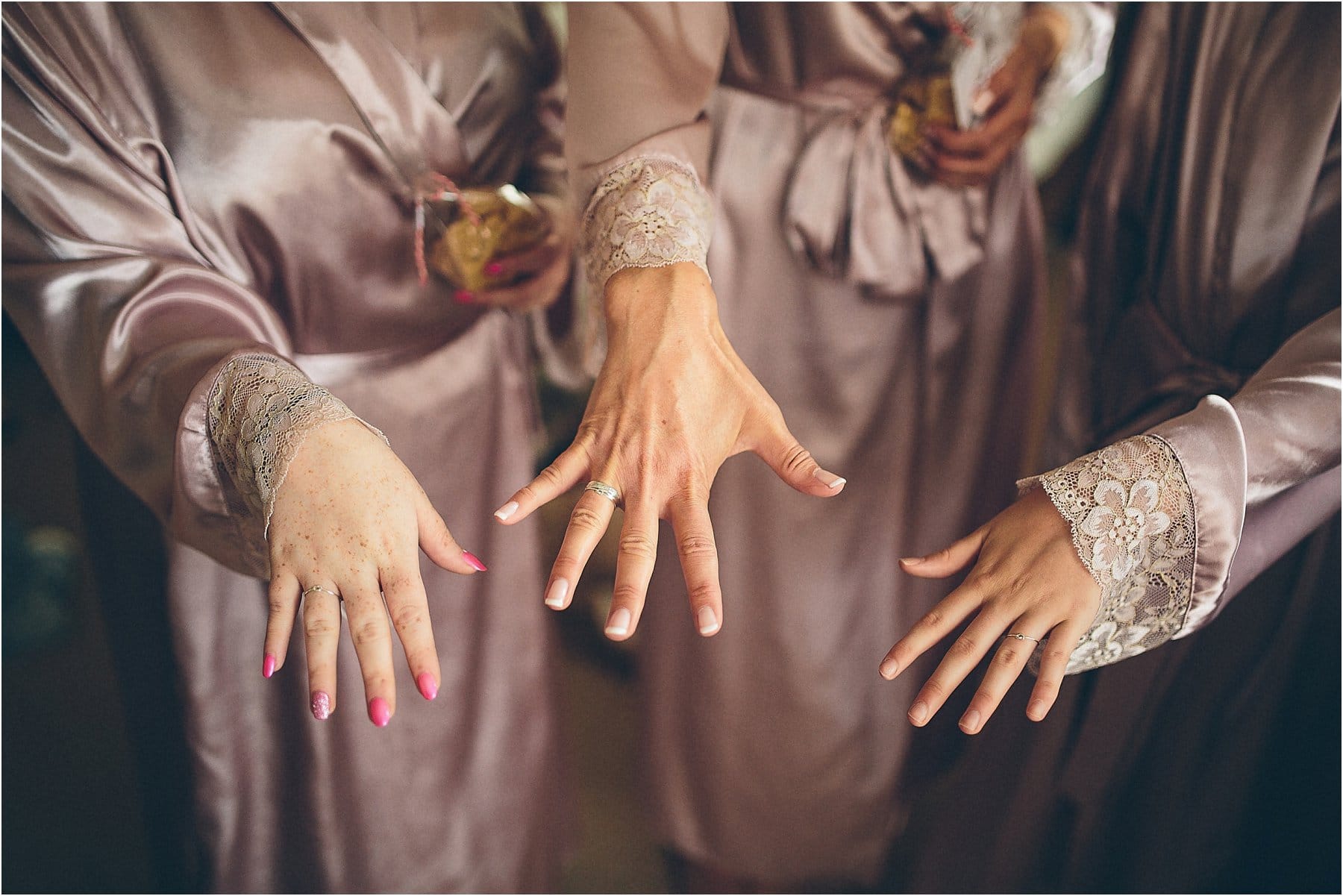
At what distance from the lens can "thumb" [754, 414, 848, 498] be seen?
23.5 inches

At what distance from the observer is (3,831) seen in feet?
2.82

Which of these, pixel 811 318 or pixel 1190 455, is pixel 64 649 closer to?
pixel 811 318

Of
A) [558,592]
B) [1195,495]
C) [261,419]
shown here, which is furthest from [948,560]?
[261,419]

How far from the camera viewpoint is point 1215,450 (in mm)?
604

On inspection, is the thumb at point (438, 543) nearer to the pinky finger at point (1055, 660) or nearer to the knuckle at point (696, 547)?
the knuckle at point (696, 547)

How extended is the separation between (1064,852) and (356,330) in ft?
3.33

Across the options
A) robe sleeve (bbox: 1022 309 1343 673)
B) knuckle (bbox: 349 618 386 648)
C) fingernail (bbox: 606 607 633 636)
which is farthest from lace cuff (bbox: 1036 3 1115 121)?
knuckle (bbox: 349 618 386 648)

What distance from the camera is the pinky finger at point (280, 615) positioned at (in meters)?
0.54

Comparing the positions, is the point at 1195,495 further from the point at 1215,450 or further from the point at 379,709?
the point at 379,709

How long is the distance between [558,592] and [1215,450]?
52 cm

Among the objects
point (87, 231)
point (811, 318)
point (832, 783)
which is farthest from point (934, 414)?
point (87, 231)

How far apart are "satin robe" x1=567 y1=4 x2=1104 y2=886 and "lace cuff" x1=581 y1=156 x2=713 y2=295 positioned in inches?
1.1

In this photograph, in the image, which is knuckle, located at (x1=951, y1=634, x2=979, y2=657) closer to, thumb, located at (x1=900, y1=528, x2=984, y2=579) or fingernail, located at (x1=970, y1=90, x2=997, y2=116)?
thumb, located at (x1=900, y1=528, x2=984, y2=579)

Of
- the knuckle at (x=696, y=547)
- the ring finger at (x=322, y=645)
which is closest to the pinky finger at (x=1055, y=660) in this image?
the knuckle at (x=696, y=547)
